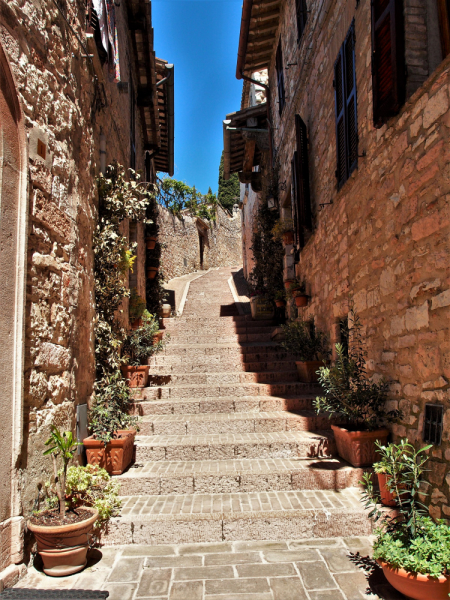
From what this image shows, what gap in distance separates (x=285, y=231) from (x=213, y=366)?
3251 millimetres

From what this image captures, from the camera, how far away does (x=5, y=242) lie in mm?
2881

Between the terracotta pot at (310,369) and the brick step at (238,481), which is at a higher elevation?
the terracotta pot at (310,369)

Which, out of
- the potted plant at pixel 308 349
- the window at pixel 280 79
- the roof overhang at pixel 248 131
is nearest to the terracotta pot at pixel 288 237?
the potted plant at pixel 308 349

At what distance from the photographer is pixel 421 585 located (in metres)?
2.46

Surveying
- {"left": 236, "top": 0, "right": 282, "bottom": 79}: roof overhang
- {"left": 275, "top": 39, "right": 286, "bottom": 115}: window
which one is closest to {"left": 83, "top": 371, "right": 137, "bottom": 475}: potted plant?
{"left": 275, "top": 39, "right": 286, "bottom": 115}: window

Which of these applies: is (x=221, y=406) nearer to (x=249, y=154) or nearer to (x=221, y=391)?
(x=221, y=391)

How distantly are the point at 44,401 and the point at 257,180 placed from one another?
10.9m

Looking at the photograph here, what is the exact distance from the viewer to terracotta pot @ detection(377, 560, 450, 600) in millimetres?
2439

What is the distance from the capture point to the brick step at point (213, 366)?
687cm

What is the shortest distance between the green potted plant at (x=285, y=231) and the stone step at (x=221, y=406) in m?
3.91

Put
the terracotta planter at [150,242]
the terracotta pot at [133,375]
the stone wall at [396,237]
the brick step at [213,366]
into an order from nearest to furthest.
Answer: the stone wall at [396,237]
the terracotta pot at [133,375]
the brick step at [213,366]
the terracotta planter at [150,242]

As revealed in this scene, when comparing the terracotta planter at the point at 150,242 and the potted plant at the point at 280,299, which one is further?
the terracotta planter at the point at 150,242

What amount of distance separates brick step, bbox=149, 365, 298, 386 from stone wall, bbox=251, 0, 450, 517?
104 cm

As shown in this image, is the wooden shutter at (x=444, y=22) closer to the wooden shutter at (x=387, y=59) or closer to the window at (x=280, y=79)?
the wooden shutter at (x=387, y=59)
